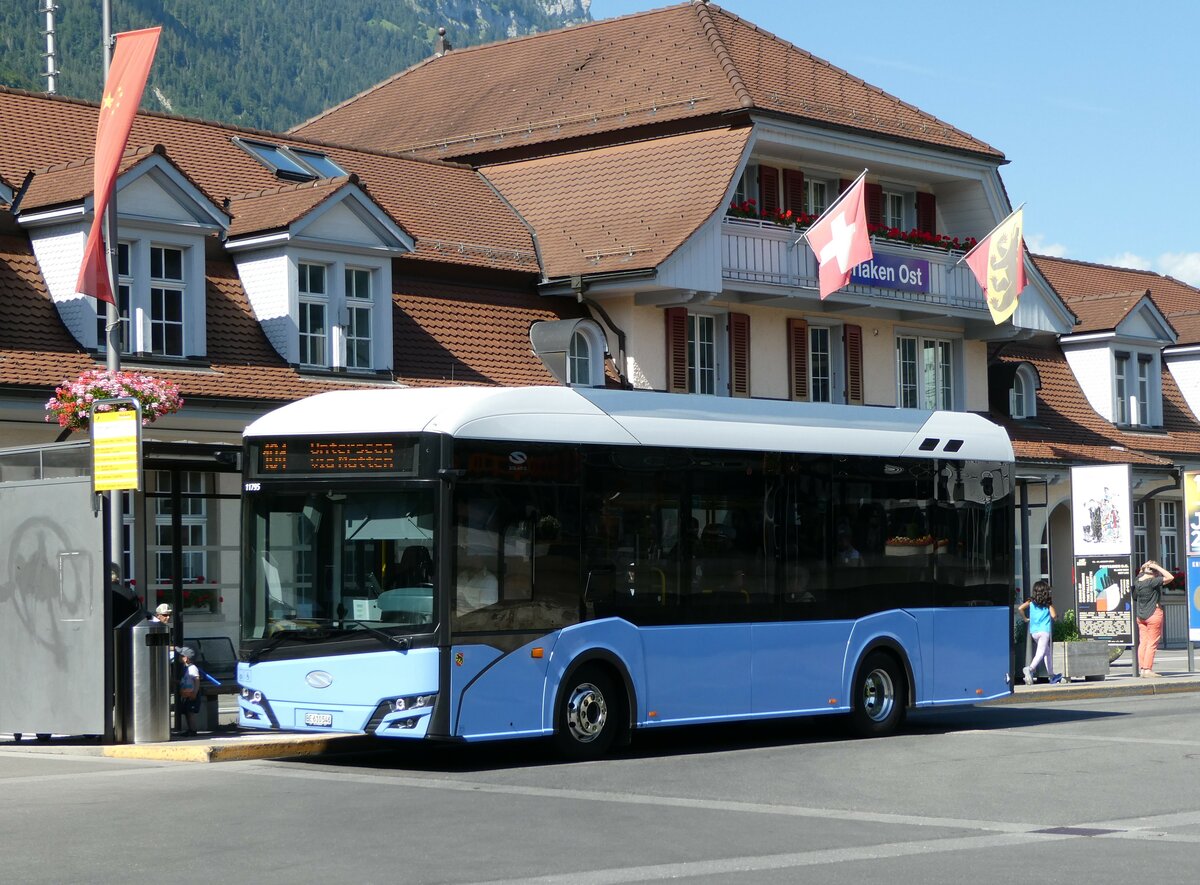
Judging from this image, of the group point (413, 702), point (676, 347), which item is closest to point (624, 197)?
point (676, 347)

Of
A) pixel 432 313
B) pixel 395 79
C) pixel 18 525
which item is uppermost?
pixel 395 79

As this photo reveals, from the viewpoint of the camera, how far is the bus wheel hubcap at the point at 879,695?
1961 cm

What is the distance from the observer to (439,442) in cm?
1539

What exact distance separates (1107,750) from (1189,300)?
114ft

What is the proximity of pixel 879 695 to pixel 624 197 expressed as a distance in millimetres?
15436

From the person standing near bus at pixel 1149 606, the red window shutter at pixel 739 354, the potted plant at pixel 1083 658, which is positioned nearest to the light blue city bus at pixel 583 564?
the potted plant at pixel 1083 658

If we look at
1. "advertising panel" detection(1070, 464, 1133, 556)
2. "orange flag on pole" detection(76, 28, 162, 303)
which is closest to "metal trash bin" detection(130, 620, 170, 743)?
"orange flag on pole" detection(76, 28, 162, 303)

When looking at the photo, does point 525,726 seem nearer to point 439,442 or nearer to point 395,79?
point 439,442

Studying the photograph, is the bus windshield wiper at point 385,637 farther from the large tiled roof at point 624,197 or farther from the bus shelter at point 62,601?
the large tiled roof at point 624,197

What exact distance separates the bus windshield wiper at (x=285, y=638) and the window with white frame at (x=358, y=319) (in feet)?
40.5

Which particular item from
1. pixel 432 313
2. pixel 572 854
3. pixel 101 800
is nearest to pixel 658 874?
pixel 572 854

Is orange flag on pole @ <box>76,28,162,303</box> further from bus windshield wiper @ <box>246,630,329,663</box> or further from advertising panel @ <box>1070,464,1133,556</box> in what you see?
advertising panel @ <box>1070,464,1133,556</box>

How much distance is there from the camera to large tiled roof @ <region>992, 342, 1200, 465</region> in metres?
39.6

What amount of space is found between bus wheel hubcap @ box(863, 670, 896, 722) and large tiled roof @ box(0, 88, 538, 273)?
11.6m
